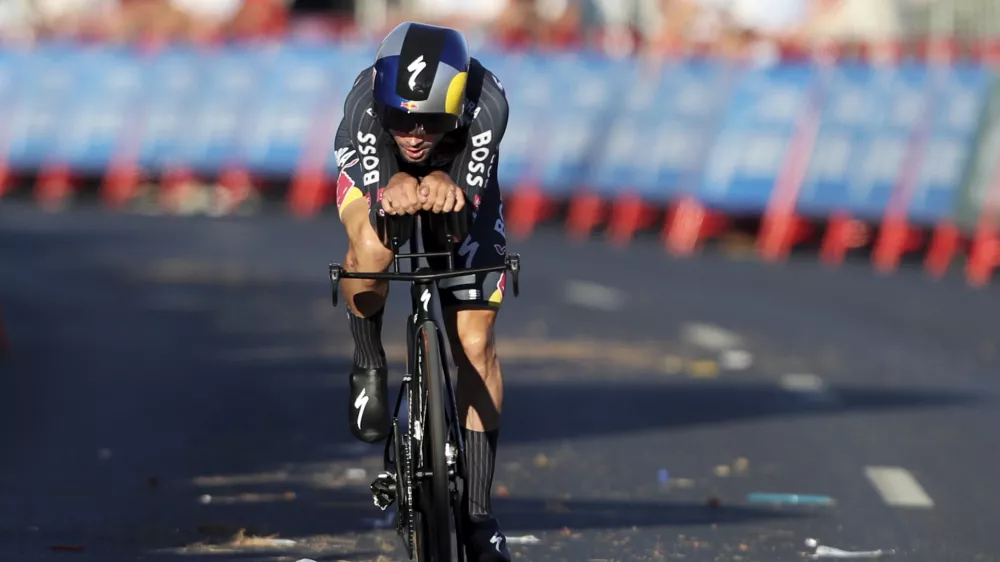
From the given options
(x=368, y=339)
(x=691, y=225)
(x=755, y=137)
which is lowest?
(x=368, y=339)

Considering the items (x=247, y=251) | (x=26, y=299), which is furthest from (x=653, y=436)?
(x=247, y=251)

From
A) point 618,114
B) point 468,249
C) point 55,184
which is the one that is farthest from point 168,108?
point 468,249

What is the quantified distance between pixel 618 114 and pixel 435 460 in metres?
20.1

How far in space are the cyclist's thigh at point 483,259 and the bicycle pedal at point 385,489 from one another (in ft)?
1.84

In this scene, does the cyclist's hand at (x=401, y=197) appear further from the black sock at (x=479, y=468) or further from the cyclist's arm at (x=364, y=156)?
the black sock at (x=479, y=468)

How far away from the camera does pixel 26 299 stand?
59.6 ft

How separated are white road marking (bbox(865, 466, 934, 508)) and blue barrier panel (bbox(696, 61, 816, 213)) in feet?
45.5

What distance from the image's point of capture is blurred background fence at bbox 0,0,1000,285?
72.7ft

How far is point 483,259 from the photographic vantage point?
6832 millimetres

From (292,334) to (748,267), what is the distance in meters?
8.00

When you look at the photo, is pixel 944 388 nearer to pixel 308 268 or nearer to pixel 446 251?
A: pixel 446 251

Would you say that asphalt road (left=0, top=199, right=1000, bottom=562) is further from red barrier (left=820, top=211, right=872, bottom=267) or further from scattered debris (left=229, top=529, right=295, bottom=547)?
red barrier (left=820, top=211, right=872, bottom=267)

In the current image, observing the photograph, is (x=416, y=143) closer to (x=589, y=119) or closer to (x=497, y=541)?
(x=497, y=541)

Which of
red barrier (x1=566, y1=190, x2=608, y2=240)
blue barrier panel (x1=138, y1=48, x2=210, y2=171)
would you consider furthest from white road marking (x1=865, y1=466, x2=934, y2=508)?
blue barrier panel (x1=138, y1=48, x2=210, y2=171)
